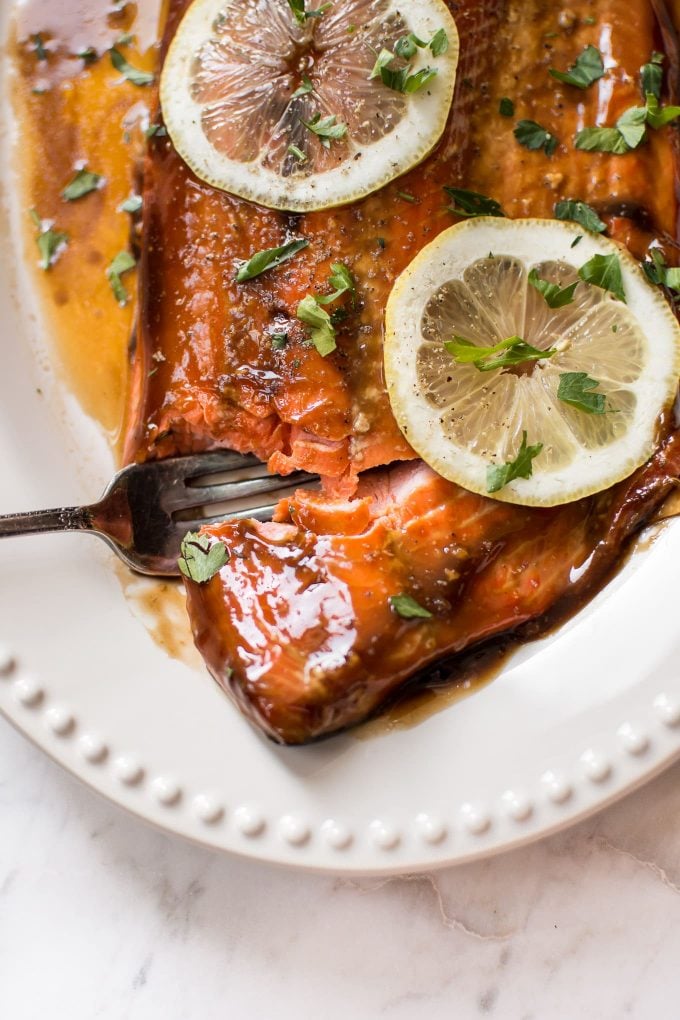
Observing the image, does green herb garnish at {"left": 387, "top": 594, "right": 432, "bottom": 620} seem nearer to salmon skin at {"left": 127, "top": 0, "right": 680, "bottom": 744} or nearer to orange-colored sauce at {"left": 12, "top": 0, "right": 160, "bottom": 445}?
salmon skin at {"left": 127, "top": 0, "right": 680, "bottom": 744}

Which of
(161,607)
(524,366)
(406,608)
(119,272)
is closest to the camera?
(406,608)

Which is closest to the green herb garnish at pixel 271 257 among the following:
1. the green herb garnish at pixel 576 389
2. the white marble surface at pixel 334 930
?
Answer: the green herb garnish at pixel 576 389

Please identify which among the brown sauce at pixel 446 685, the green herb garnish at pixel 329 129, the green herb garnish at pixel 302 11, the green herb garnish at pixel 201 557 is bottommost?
the brown sauce at pixel 446 685

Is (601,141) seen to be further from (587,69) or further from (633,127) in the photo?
(587,69)

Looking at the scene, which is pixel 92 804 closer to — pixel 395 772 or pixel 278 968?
pixel 278 968

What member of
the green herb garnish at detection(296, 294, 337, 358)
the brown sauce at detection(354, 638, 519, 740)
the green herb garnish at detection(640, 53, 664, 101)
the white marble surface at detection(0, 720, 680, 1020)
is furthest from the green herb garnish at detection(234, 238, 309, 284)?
the white marble surface at detection(0, 720, 680, 1020)

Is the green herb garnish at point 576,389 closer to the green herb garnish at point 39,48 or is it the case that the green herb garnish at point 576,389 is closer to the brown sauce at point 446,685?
the brown sauce at point 446,685

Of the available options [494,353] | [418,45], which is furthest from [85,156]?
[494,353]
